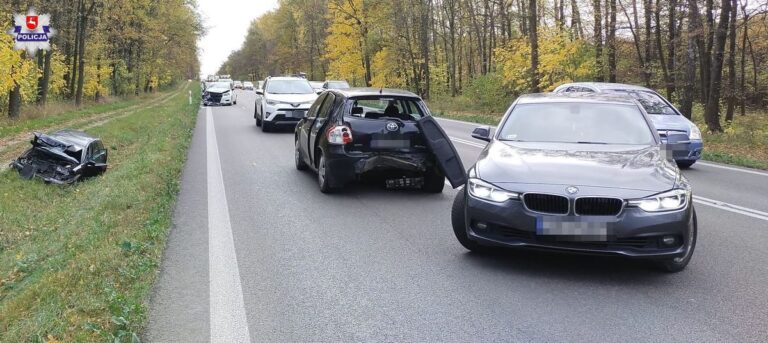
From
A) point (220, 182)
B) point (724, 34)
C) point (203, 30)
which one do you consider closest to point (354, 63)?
point (203, 30)

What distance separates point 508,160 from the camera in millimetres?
5414

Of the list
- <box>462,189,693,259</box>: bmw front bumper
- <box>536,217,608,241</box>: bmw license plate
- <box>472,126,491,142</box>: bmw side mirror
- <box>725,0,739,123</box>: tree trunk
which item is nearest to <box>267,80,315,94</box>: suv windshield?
<box>725,0,739,123</box>: tree trunk

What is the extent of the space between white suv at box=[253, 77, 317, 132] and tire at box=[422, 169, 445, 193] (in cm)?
1055

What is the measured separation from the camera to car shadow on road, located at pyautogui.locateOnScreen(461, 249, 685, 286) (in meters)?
5.01

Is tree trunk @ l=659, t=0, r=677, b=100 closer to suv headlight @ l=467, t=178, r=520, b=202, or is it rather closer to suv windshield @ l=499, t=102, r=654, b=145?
suv windshield @ l=499, t=102, r=654, b=145

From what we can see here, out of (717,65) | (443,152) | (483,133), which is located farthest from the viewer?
(717,65)

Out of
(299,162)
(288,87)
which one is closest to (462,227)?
(299,162)

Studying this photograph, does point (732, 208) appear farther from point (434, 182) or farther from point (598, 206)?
point (598, 206)

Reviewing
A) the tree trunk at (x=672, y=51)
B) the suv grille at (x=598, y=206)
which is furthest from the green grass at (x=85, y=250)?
the tree trunk at (x=672, y=51)

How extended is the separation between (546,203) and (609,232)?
51 centimetres

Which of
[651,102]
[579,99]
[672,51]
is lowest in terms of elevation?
[579,99]

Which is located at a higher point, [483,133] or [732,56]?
[732,56]

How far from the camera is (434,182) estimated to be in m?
8.89

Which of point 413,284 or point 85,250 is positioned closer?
point 413,284
